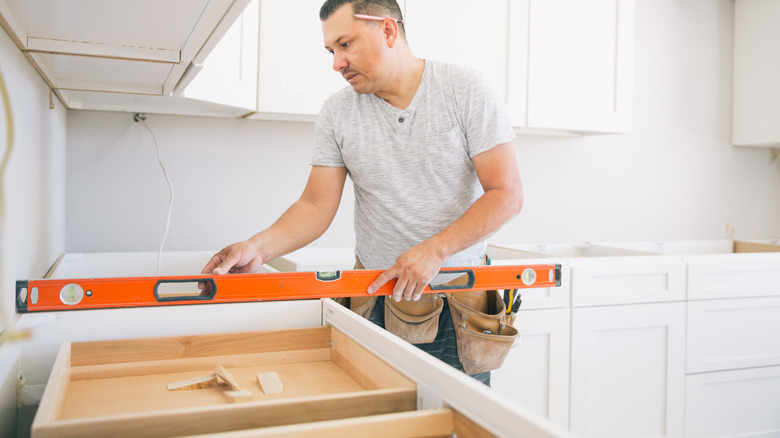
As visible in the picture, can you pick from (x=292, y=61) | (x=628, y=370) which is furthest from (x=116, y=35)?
(x=628, y=370)

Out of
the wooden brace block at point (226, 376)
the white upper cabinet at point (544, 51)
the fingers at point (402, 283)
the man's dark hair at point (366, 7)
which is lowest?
the wooden brace block at point (226, 376)

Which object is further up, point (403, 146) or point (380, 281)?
point (403, 146)

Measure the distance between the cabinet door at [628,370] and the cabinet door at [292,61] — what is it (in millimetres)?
1030

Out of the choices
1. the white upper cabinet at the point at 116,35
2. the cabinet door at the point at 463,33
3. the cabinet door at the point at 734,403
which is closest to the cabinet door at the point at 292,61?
the cabinet door at the point at 463,33

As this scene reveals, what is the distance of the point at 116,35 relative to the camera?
3.08ft

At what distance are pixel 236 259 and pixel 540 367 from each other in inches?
43.1

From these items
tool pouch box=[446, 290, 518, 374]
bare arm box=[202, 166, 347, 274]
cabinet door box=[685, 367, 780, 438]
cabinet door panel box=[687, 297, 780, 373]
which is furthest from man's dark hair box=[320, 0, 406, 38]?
cabinet door box=[685, 367, 780, 438]

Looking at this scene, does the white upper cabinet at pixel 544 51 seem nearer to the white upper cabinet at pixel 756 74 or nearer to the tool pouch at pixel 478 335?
the white upper cabinet at pixel 756 74

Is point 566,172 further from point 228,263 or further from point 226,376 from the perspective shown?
point 226,376

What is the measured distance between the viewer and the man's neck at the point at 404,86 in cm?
125

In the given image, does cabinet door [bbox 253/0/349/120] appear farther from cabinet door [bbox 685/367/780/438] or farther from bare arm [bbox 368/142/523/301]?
cabinet door [bbox 685/367/780/438]

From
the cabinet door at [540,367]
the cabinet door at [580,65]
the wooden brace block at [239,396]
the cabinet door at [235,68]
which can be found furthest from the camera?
the cabinet door at [580,65]

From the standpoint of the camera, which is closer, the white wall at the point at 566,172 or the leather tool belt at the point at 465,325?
the leather tool belt at the point at 465,325

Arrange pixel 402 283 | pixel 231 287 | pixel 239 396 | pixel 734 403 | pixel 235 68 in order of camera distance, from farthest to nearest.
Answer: pixel 734 403
pixel 235 68
pixel 402 283
pixel 231 287
pixel 239 396
